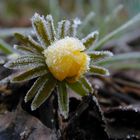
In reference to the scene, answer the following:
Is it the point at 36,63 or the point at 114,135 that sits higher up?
the point at 36,63

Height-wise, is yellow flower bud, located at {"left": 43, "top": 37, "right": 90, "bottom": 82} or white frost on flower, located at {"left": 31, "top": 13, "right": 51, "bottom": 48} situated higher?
white frost on flower, located at {"left": 31, "top": 13, "right": 51, "bottom": 48}

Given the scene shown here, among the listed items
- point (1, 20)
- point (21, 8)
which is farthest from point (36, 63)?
point (21, 8)

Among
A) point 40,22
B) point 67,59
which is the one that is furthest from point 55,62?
point 40,22

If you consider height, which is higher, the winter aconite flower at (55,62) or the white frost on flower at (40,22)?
the white frost on flower at (40,22)

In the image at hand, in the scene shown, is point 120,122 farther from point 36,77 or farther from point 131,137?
point 36,77

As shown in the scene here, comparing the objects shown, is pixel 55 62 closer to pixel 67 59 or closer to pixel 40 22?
pixel 67 59

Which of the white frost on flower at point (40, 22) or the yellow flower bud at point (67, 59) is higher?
the white frost on flower at point (40, 22)
